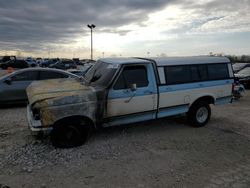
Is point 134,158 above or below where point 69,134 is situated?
below

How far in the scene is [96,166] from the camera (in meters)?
4.80

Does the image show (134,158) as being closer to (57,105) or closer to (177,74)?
(57,105)

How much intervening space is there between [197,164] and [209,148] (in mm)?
999

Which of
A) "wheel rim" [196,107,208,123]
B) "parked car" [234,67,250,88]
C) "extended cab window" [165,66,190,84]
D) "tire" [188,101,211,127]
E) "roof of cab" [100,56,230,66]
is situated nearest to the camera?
"roof of cab" [100,56,230,66]

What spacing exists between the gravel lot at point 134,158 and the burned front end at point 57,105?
2.18 feet

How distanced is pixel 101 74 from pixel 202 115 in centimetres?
331

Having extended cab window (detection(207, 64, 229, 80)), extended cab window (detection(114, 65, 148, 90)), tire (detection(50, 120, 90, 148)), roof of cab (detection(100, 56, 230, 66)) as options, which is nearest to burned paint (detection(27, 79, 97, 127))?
tire (detection(50, 120, 90, 148))

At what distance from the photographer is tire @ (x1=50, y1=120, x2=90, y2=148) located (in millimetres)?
5430

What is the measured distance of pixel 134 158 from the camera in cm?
517

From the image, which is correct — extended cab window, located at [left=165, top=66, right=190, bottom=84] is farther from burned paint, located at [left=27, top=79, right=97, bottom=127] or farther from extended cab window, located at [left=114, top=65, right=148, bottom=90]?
burned paint, located at [left=27, top=79, right=97, bottom=127]

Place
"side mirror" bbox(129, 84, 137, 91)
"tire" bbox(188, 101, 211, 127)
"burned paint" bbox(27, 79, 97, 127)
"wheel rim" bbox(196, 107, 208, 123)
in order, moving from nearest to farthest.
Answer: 1. "burned paint" bbox(27, 79, 97, 127)
2. "side mirror" bbox(129, 84, 137, 91)
3. "tire" bbox(188, 101, 211, 127)
4. "wheel rim" bbox(196, 107, 208, 123)

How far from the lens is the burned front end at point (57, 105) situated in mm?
5098

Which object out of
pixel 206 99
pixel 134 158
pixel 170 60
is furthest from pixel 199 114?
pixel 134 158

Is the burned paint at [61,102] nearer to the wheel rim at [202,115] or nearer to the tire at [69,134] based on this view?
the tire at [69,134]
